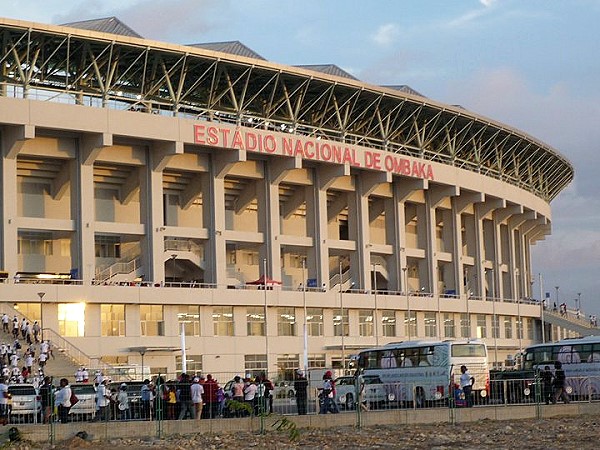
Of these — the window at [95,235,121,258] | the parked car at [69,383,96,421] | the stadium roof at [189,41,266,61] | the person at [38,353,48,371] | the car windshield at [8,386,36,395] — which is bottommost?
the parked car at [69,383,96,421]

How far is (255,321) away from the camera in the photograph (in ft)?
238

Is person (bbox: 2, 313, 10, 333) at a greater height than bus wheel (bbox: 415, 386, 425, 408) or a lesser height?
greater

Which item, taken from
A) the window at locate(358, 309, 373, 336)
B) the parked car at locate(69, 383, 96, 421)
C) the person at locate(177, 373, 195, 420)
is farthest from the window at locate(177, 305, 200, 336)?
the person at locate(177, 373, 195, 420)

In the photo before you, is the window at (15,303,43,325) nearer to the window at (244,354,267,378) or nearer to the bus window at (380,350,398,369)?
the window at (244,354,267,378)

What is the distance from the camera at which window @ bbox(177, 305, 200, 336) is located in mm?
69188

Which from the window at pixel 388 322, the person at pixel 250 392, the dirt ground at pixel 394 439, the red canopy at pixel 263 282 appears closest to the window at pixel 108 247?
the red canopy at pixel 263 282

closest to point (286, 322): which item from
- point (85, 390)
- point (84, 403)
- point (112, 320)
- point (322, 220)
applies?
point (322, 220)

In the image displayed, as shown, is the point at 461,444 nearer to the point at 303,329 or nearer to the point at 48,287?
the point at 48,287

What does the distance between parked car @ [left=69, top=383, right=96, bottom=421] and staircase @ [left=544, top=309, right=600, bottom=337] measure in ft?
210

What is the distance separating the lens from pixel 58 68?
69.3 m

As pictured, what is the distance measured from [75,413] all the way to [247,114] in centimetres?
4153

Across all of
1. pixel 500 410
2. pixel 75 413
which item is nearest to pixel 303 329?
pixel 500 410

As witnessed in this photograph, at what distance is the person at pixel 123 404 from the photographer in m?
35.0

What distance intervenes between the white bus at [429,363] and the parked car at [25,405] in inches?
526
